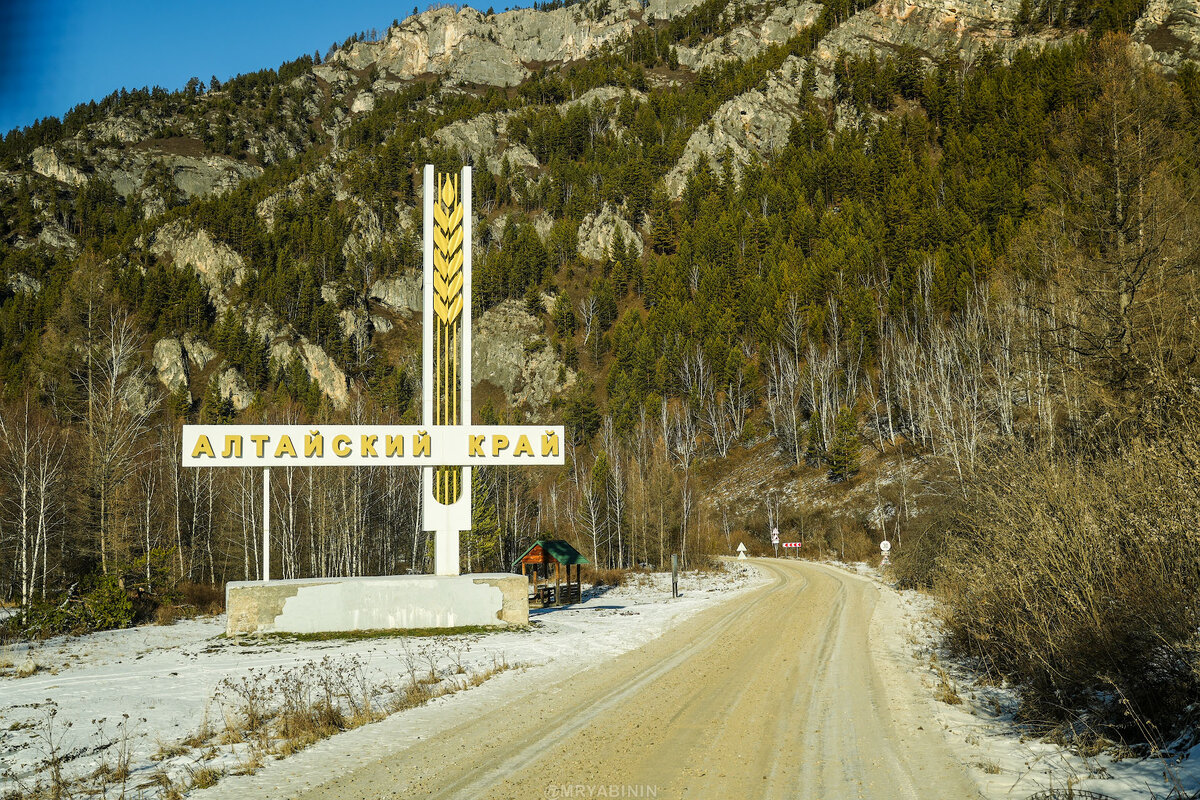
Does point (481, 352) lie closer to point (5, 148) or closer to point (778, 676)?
point (778, 676)

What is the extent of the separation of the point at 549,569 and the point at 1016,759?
2474 centimetres

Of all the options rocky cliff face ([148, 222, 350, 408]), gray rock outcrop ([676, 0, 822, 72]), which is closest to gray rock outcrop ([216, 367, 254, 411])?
rocky cliff face ([148, 222, 350, 408])

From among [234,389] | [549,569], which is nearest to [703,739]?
[549,569]

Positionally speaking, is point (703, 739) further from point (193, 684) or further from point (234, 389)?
point (234, 389)

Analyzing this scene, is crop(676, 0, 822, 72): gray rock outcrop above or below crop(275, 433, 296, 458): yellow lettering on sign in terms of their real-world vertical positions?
above

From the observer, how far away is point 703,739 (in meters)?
7.88

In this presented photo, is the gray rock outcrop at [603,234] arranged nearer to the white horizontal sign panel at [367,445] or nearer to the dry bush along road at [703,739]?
the white horizontal sign panel at [367,445]

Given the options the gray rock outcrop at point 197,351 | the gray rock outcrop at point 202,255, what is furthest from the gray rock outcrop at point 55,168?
the gray rock outcrop at point 197,351

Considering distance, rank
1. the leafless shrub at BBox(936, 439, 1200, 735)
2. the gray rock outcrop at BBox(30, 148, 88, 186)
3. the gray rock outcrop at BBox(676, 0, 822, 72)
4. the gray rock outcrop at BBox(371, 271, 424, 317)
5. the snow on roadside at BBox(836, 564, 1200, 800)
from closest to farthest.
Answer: the snow on roadside at BBox(836, 564, 1200, 800), the leafless shrub at BBox(936, 439, 1200, 735), the gray rock outcrop at BBox(371, 271, 424, 317), the gray rock outcrop at BBox(30, 148, 88, 186), the gray rock outcrop at BBox(676, 0, 822, 72)

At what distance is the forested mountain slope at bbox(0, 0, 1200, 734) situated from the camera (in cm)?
1958

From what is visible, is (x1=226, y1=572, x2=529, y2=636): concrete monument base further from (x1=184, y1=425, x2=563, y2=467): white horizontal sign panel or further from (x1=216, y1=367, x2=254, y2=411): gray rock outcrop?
(x1=216, y1=367, x2=254, y2=411): gray rock outcrop

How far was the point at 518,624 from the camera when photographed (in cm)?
1995

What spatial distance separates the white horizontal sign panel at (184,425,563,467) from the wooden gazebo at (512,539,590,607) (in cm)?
787

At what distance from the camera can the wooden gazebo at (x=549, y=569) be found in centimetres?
2733
